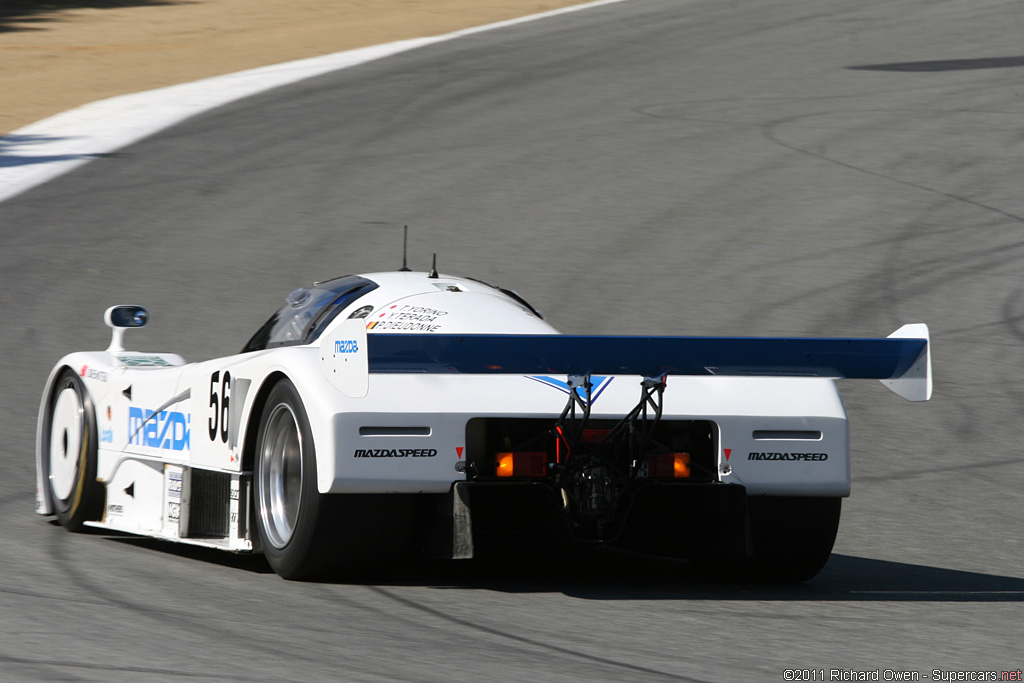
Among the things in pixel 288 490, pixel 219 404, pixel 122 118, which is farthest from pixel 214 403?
pixel 122 118

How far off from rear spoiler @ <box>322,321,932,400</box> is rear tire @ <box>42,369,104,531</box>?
102 inches

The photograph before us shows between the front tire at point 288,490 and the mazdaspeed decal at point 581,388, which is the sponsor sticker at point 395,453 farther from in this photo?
the mazdaspeed decal at point 581,388

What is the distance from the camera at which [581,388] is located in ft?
18.2

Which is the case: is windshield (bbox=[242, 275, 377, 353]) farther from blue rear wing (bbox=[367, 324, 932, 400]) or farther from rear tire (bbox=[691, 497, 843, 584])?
rear tire (bbox=[691, 497, 843, 584])

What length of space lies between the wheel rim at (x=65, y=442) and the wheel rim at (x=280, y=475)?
1.88 metres

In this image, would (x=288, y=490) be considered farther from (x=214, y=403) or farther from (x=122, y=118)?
(x=122, y=118)

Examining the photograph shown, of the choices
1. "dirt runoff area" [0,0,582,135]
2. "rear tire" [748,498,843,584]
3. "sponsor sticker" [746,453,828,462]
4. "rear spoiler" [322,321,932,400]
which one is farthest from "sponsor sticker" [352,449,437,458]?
"dirt runoff area" [0,0,582,135]

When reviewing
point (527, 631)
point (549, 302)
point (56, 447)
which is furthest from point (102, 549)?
point (549, 302)

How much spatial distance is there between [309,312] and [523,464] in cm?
164

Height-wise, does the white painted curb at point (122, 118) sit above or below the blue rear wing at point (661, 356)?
above

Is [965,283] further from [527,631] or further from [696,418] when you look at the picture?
[527,631]

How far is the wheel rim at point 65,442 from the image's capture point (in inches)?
288

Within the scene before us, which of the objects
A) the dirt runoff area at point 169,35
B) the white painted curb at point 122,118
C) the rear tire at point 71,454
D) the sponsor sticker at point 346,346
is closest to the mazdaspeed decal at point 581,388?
the sponsor sticker at point 346,346

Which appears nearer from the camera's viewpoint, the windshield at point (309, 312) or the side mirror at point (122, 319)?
the windshield at point (309, 312)
